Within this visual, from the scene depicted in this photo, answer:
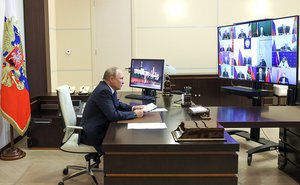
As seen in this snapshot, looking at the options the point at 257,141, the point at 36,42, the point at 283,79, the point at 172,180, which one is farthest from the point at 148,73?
the point at 172,180

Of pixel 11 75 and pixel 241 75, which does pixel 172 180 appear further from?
pixel 11 75

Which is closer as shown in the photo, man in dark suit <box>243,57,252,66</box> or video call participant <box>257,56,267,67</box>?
video call participant <box>257,56,267,67</box>

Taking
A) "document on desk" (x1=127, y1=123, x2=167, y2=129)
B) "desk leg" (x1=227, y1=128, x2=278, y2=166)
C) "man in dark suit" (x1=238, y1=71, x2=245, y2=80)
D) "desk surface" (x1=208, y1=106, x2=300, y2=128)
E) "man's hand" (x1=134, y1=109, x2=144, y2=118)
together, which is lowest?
"desk leg" (x1=227, y1=128, x2=278, y2=166)

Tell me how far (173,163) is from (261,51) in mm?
2354

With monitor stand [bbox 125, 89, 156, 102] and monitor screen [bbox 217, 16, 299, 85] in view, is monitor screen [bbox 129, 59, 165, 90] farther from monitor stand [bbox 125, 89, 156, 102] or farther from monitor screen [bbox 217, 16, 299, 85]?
monitor screen [bbox 217, 16, 299, 85]

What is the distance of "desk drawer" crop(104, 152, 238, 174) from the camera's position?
2170mm

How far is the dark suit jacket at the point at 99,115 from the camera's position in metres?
2.89

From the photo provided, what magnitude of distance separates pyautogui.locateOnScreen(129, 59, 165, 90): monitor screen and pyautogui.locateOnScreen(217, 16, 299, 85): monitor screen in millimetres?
1070

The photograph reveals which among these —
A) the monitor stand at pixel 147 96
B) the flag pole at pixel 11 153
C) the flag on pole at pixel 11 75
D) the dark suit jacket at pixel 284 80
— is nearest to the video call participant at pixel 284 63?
the dark suit jacket at pixel 284 80

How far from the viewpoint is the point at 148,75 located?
4.24 m

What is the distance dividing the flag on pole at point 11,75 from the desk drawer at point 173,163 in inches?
93.2

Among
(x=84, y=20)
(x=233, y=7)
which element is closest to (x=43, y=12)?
(x=84, y=20)

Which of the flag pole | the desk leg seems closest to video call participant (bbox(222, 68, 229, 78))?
the desk leg

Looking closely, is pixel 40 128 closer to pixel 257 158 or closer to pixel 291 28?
pixel 257 158
